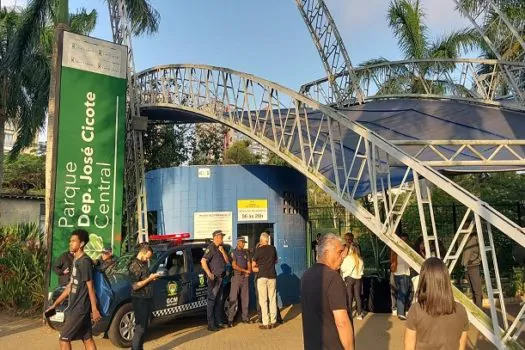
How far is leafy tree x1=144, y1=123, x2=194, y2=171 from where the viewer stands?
73.3ft

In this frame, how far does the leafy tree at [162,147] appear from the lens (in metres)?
22.3

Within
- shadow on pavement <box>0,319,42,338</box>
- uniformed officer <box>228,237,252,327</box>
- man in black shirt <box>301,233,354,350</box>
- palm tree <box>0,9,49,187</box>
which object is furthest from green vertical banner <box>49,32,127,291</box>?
palm tree <box>0,9,49,187</box>

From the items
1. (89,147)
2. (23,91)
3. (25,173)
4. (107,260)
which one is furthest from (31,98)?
(25,173)

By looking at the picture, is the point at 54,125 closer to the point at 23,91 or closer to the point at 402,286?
the point at 402,286

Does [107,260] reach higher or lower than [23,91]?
lower

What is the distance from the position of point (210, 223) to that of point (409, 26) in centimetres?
1616

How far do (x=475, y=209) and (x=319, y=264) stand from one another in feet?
10.8

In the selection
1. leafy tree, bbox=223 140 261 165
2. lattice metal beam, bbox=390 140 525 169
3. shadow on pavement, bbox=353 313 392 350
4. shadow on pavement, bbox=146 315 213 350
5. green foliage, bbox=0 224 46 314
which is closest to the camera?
lattice metal beam, bbox=390 140 525 169

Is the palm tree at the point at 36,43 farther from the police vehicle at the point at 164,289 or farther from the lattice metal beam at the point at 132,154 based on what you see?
the police vehicle at the point at 164,289

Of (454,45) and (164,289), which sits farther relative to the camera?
(454,45)

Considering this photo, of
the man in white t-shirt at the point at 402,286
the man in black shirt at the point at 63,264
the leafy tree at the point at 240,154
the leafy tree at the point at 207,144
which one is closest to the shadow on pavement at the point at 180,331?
the man in black shirt at the point at 63,264

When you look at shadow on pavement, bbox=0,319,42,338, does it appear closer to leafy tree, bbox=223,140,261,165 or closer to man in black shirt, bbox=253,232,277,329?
man in black shirt, bbox=253,232,277,329

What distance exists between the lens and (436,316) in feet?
11.0

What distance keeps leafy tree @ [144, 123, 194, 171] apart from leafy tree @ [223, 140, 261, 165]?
6.57 meters
